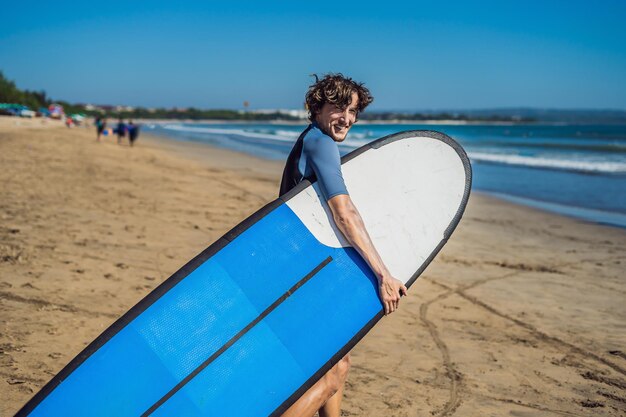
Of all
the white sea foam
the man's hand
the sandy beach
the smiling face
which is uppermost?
the smiling face

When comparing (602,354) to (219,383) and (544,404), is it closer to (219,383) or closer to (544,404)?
(544,404)

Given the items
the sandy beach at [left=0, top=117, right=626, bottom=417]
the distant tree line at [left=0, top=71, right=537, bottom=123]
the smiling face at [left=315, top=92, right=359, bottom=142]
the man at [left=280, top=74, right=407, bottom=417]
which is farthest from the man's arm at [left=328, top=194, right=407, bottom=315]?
the distant tree line at [left=0, top=71, right=537, bottom=123]

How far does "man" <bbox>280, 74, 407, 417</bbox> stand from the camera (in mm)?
2260

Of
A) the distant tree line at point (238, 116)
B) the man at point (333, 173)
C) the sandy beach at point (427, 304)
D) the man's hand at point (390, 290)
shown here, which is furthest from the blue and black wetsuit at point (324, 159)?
the distant tree line at point (238, 116)

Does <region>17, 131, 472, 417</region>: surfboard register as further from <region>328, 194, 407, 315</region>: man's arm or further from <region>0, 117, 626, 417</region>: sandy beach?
<region>0, 117, 626, 417</region>: sandy beach

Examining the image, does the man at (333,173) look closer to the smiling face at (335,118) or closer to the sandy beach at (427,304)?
the smiling face at (335,118)

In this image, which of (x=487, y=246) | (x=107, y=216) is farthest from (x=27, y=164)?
(x=487, y=246)

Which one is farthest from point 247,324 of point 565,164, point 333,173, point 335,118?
point 565,164

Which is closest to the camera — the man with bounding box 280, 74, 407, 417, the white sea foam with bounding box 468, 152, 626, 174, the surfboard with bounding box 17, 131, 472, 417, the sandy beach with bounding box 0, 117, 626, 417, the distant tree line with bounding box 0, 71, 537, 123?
the surfboard with bounding box 17, 131, 472, 417

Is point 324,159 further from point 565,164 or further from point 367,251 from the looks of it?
point 565,164

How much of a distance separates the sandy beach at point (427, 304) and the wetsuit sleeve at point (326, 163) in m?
1.37

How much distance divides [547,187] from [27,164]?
12.4 metres

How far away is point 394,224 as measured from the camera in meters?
2.77

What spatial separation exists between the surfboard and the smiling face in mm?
275
